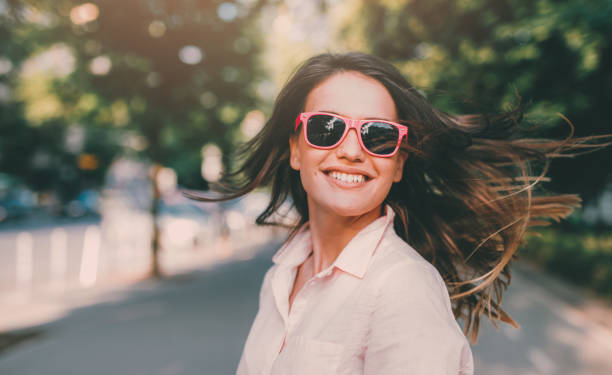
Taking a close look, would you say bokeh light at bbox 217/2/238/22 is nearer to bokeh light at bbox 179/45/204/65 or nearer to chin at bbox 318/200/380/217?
bokeh light at bbox 179/45/204/65

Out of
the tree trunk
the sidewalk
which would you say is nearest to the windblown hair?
the sidewalk

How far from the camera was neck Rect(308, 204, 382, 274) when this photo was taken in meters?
1.65

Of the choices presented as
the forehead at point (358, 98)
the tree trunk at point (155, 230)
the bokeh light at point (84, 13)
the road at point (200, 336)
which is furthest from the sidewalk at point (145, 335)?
the bokeh light at point (84, 13)

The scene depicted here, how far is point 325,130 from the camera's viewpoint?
1.55 meters

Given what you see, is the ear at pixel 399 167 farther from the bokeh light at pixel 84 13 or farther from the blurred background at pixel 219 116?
the bokeh light at pixel 84 13

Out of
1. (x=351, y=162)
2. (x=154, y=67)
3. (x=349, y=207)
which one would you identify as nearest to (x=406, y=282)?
(x=349, y=207)

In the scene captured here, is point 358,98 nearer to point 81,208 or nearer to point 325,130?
point 325,130

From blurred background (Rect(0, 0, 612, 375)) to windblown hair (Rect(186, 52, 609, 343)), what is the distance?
0.54 ft

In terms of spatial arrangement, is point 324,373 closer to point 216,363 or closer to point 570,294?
point 216,363

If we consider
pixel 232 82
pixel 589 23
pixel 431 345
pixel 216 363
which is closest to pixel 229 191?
pixel 431 345

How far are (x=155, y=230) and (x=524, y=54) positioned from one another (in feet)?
31.6

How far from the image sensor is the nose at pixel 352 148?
4.94 ft

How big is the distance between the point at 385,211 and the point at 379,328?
526 millimetres

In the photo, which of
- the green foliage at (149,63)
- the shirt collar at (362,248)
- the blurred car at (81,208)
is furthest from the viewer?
the blurred car at (81,208)
